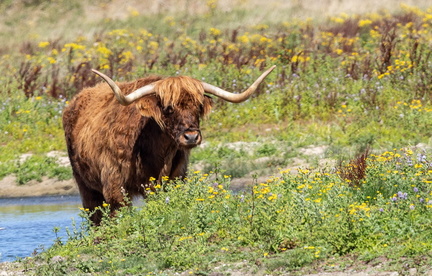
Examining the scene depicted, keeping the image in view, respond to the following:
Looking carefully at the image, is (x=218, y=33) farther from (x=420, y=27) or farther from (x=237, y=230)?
(x=237, y=230)

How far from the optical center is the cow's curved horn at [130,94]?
8805mm

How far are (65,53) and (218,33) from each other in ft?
12.4

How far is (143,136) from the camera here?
30.2 ft

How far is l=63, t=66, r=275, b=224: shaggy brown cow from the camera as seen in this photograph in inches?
352

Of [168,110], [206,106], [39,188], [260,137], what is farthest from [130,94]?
[260,137]

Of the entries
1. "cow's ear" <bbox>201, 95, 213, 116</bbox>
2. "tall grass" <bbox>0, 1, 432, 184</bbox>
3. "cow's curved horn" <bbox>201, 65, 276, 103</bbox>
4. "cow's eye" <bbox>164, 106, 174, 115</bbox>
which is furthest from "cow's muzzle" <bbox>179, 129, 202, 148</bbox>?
"tall grass" <bbox>0, 1, 432, 184</bbox>

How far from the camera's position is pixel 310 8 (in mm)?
30031

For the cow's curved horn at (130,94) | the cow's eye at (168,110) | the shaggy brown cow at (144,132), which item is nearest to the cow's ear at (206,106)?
the shaggy brown cow at (144,132)

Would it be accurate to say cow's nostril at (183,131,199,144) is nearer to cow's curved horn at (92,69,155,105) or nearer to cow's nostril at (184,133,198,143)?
cow's nostril at (184,133,198,143)

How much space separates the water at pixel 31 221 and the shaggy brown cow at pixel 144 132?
3.54 ft

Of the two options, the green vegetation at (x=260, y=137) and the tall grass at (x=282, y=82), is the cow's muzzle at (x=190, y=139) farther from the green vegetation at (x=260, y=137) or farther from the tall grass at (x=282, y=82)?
the tall grass at (x=282, y=82)

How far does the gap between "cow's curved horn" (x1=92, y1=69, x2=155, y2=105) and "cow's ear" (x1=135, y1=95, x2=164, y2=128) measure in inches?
3.4

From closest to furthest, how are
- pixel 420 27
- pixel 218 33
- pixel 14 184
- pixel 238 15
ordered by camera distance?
pixel 14 184, pixel 420 27, pixel 218 33, pixel 238 15

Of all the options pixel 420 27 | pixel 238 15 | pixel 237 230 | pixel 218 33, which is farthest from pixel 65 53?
pixel 237 230
